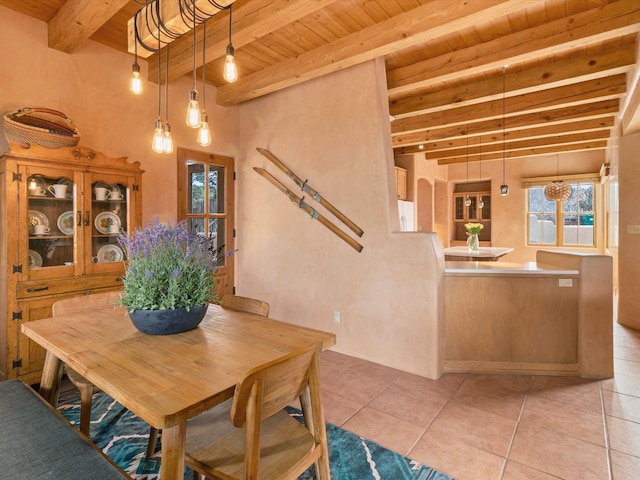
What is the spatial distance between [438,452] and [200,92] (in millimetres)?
4067

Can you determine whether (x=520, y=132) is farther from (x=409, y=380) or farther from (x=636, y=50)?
(x=409, y=380)

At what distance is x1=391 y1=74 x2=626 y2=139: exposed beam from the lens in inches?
159

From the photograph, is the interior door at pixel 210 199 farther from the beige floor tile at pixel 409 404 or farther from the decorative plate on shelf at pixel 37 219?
the beige floor tile at pixel 409 404

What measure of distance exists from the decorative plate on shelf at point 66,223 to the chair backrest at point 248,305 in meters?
1.52

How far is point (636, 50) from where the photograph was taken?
320 centimetres

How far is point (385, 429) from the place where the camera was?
7.38 ft

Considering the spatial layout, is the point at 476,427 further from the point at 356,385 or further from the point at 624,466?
the point at 356,385

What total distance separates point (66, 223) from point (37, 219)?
0.18m

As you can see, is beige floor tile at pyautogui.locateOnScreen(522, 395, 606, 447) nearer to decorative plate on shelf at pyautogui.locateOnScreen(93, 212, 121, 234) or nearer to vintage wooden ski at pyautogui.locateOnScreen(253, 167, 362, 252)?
vintage wooden ski at pyautogui.locateOnScreen(253, 167, 362, 252)

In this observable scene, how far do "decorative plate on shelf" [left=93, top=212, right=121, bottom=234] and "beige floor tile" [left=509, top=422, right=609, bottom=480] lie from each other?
10.9 ft

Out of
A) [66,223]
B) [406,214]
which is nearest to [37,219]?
[66,223]

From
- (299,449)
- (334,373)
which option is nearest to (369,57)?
(334,373)

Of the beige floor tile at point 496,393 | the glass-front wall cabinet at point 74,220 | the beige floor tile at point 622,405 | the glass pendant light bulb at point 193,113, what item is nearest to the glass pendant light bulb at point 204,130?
the glass pendant light bulb at point 193,113

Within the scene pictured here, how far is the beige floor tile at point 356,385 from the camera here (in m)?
2.69
